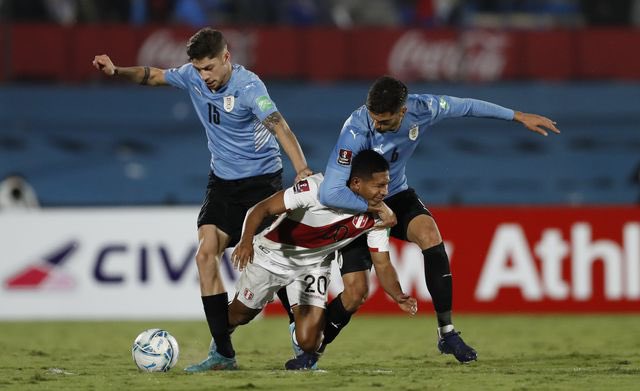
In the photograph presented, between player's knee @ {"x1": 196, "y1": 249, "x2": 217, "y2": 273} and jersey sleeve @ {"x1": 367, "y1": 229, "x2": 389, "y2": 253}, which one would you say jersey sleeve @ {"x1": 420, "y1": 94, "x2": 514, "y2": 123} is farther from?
player's knee @ {"x1": 196, "y1": 249, "x2": 217, "y2": 273}

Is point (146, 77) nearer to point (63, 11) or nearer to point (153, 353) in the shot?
point (153, 353)

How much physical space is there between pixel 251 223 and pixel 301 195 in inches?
14.9

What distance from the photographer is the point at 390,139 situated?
805 cm

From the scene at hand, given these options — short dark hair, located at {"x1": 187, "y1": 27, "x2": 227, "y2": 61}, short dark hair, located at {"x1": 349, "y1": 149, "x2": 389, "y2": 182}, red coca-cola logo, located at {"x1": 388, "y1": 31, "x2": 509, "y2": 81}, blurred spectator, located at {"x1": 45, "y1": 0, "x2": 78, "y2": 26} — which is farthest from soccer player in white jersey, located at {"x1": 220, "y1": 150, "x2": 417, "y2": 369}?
blurred spectator, located at {"x1": 45, "y1": 0, "x2": 78, "y2": 26}

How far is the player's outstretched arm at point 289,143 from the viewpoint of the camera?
7.36 m

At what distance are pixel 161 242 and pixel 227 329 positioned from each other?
530 cm

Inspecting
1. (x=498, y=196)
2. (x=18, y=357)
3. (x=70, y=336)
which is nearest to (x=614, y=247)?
(x=498, y=196)

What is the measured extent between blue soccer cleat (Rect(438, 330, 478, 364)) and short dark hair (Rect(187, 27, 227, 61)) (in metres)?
2.52

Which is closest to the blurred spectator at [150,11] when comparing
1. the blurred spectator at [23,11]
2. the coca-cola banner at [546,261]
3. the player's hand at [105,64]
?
the blurred spectator at [23,11]

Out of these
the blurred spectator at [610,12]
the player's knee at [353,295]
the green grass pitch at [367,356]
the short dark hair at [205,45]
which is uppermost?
the blurred spectator at [610,12]

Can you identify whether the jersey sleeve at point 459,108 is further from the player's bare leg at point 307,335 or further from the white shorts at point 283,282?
the player's bare leg at point 307,335

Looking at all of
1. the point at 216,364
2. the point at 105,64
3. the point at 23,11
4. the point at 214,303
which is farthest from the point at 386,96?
the point at 23,11

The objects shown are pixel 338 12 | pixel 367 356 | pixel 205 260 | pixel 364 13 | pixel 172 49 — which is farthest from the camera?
pixel 364 13

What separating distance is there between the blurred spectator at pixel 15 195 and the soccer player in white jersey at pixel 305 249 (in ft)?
23.4
